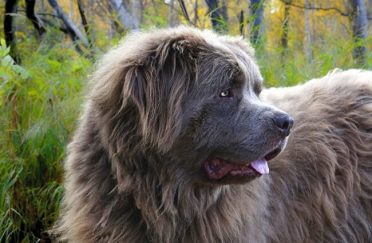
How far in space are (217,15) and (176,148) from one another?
459 centimetres

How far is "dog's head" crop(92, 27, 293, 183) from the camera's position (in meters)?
3.17

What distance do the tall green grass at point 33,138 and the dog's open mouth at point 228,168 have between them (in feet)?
5.58

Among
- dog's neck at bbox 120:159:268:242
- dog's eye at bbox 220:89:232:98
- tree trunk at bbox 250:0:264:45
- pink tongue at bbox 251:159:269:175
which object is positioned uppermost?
dog's eye at bbox 220:89:232:98

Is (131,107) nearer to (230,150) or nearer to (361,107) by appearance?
(230,150)

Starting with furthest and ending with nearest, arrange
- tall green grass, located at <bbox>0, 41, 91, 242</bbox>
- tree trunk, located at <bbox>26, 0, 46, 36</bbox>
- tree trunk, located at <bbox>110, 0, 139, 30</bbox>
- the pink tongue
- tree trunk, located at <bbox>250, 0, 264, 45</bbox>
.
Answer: tree trunk, located at <bbox>110, 0, 139, 30</bbox> → tree trunk, located at <bbox>250, 0, 264, 45</bbox> → tree trunk, located at <bbox>26, 0, 46, 36</bbox> → tall green grass, located at <bbox>0, 41, 91, 242</bbox> → the pink tongue

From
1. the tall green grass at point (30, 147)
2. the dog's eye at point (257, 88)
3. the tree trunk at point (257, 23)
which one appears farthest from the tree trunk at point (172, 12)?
the dog's eye at point (257, 88)

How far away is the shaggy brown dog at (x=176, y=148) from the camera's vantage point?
3191 mm

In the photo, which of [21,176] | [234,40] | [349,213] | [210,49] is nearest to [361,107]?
[349,213]

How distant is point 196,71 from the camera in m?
3.29

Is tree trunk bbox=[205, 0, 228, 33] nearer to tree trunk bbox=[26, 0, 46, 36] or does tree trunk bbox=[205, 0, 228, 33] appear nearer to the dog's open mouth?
tree trunk bbox=[26, 0, 46, 36]

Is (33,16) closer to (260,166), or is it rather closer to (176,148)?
→ (176,148)

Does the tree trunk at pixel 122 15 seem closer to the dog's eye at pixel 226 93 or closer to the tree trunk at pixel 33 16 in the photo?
the tree trunk at pixel 33 16

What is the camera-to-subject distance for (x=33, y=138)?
4.52m

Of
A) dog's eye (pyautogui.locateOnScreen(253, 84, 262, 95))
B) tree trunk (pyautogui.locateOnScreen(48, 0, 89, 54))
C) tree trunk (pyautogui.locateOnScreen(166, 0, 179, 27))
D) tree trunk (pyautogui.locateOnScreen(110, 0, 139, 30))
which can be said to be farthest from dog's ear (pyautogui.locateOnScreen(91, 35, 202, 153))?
tree trunk (pyautogui.locateOnScreen(110, 0, 139, 30))
